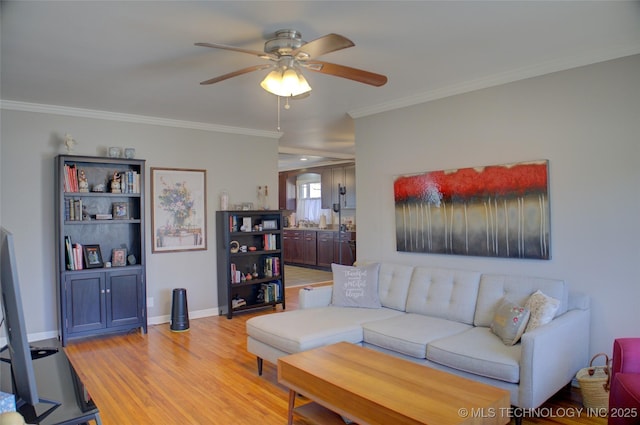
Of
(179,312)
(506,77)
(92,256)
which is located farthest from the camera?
(179,312)

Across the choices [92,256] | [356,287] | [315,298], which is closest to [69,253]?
[92,256]

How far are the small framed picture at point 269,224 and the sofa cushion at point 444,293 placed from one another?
2.56 m

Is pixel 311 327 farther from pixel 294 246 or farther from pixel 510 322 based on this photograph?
pixel 294 246

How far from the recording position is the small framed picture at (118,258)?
4861mm

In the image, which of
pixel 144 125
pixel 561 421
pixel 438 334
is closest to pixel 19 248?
pixel 144 125

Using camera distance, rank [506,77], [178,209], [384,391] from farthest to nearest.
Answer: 1. [178,209]
2. [506,77]
3. [384,391]

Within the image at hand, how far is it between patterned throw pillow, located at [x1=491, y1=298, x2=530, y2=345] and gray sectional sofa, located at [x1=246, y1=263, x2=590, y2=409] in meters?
0.06

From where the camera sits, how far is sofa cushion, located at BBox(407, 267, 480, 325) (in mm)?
3561

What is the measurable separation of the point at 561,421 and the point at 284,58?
2.95 m

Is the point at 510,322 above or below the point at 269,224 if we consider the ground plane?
below

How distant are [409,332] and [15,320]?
262 cm

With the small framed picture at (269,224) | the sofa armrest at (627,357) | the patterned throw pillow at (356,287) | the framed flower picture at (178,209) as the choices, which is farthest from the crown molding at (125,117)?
the sofa armrest at (627,357)

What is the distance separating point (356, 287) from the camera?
13.5ft

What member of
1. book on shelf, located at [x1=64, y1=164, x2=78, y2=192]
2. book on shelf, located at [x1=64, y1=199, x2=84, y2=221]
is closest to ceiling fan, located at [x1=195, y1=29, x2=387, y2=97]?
book on shelf, located at [x1=64, y1=164, x2=78, y2=192]
